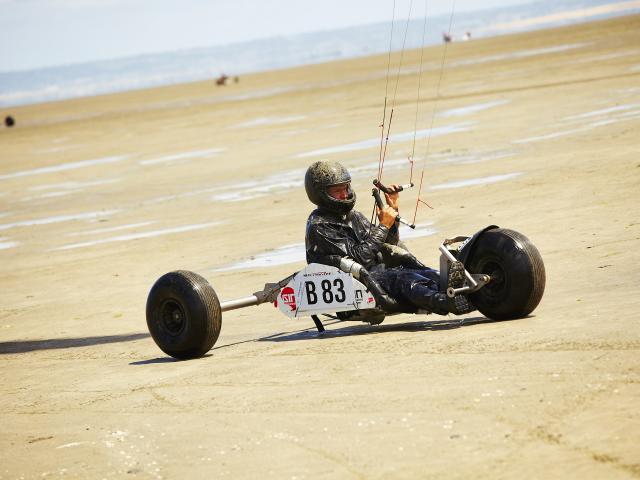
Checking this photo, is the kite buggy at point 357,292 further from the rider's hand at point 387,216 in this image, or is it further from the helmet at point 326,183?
the helmet at point 326,183

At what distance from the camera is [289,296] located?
1147 centimetres

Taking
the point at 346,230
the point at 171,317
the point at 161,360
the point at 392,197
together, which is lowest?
the point at 161,360

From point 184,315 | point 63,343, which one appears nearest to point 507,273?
point 184,315

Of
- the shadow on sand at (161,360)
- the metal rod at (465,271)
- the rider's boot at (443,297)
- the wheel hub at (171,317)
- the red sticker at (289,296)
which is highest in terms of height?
the metal rod at (465,271)

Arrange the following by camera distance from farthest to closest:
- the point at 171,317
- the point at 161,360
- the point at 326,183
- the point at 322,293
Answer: the point at 161,360
the point at 171,317
the point at 326,183
the point at 322,293

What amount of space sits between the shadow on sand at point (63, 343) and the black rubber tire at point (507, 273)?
4.39 meters

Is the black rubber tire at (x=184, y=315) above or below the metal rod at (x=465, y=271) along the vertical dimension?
below

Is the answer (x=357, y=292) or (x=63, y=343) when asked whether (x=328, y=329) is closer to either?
(x=357, y=292)

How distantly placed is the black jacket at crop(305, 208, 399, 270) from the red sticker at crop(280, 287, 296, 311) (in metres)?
0.33

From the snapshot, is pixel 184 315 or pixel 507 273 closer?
pixel 507 273

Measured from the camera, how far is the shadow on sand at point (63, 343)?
43.5 feet

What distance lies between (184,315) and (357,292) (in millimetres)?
1607

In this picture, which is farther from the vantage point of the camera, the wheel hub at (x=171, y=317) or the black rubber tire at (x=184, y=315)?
the wheel hub at (x=171, y=317)

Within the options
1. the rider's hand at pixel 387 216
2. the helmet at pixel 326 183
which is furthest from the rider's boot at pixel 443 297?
the helmet at pixel 326 183
